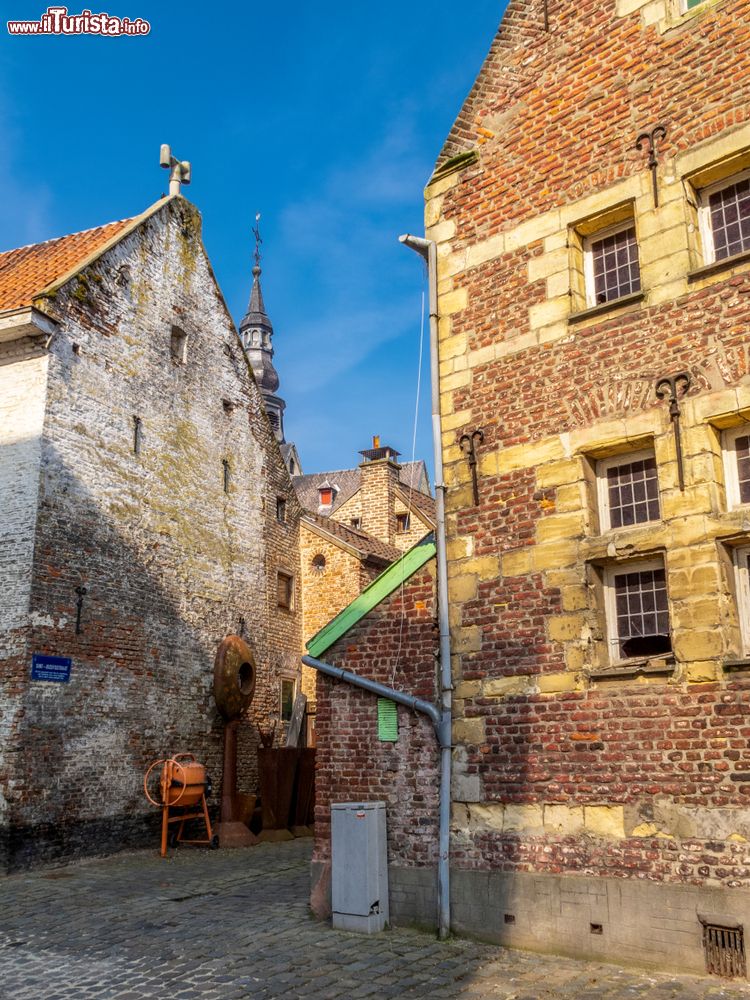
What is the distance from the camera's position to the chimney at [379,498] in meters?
26.3

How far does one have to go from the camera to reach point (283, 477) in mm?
21203

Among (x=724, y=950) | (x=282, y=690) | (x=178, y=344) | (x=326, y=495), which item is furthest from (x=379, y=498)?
(x=326, y=495)

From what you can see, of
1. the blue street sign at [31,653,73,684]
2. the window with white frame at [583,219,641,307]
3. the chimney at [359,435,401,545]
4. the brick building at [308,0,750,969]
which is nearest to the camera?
the brick building at [308,0,750,969]

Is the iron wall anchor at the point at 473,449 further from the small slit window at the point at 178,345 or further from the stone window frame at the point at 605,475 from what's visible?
the small slit window at the point at 178,345

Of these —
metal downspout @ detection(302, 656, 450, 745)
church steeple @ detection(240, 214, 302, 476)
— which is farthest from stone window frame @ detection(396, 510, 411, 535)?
church steeple @ detection(240, 214, 302, 476)

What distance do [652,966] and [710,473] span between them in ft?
12.7

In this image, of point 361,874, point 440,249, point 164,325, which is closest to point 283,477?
point 164,325

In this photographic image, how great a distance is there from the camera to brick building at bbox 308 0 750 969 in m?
7.35

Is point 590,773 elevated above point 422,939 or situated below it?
above

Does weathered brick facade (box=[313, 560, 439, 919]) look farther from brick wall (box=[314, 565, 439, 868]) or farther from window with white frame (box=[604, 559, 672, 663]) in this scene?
window with white frame (box=[604, 559, 672, 663])

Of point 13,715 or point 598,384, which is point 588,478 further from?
point 13,715

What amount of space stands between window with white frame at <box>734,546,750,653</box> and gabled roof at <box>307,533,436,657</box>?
9.94 ft

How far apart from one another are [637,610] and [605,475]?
4.22 feet

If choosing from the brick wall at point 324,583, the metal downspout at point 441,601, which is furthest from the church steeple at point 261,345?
the metal downspout at point 441,601
